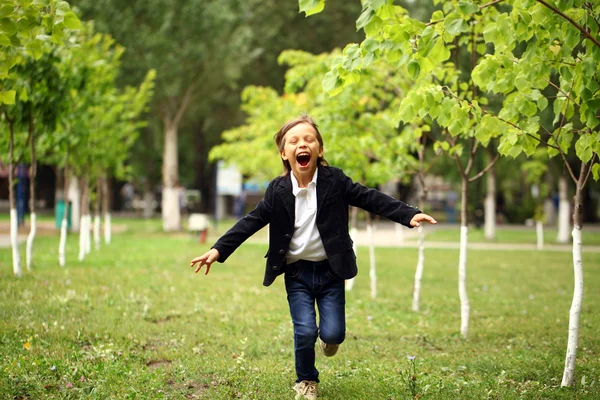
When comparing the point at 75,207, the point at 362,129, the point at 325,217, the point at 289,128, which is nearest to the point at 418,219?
the point at 325,217

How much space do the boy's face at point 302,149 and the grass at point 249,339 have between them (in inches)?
66.1

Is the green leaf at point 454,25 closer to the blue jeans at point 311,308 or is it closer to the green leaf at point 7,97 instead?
the blue jeans at point 311,308

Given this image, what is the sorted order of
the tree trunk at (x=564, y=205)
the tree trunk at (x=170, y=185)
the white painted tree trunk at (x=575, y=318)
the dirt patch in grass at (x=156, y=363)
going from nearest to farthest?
1. the white painted tree trunk at (x=575, y=318)
2. the dirt patch in grass at (x=156, y=363)
3. the tree trunk at (x=564, y=205)
4. the tree trunk at (x=170, y=185)

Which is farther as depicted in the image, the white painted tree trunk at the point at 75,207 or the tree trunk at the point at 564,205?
the white painted tree trunk at the point at 75,207

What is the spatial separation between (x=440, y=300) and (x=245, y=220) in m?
6.93

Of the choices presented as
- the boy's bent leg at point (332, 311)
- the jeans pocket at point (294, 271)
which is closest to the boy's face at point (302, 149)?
the jeans pocket at point (294, 271)

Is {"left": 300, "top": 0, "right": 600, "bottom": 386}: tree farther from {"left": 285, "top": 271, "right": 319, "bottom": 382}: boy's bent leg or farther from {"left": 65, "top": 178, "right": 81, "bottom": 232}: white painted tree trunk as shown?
{"left": 65, "top": 178, "right": 81, "bottom": 232}: white painted tree trunk

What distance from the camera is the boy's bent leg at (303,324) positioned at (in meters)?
4.85

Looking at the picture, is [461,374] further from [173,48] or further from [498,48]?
[173,48]

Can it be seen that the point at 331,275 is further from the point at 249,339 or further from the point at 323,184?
the point at 249,339

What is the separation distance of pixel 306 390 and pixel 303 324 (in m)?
0.48

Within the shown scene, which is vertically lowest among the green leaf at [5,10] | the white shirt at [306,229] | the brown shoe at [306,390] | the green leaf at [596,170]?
the brown shoe at [306,390]

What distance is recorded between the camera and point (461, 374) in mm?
5828

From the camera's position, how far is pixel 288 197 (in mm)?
4914
